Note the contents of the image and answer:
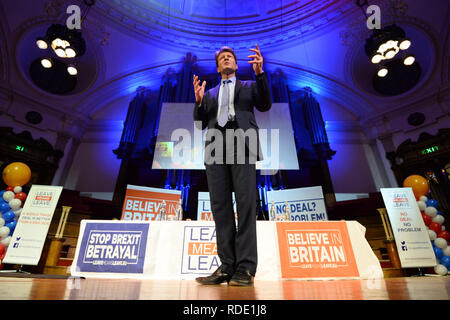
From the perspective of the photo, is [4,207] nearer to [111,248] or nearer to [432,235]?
[111,248]

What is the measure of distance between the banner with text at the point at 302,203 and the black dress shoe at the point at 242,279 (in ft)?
9.50

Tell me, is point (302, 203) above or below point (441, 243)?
above

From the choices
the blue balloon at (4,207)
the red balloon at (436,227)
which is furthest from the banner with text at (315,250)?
the blue balloon at (4,207)

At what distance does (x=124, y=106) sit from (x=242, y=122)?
692 cm

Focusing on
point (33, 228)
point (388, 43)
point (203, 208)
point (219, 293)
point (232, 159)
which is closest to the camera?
point (219, 293)

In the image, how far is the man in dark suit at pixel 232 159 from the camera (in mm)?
1105

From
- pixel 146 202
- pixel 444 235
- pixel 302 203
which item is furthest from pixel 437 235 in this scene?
pixel 146 202

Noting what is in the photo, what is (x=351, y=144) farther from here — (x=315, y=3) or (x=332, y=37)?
(x=315, y=3)

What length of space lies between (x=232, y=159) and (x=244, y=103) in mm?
349

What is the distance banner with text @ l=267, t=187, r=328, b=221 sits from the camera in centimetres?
385

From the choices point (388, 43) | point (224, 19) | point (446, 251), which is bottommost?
point (446, 251)

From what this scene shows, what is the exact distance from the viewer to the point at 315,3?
603 cm

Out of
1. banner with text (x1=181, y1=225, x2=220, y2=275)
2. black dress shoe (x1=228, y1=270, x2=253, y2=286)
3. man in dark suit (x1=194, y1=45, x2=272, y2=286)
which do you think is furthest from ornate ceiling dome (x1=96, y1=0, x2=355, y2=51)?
black dress shoe (x1=228, y1=270, x2=253, y2=286)

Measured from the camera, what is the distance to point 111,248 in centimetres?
186
